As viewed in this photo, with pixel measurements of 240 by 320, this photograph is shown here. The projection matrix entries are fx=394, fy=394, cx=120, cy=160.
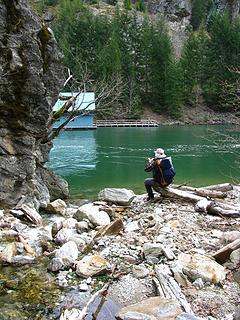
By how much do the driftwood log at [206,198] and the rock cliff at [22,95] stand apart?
4.59 m

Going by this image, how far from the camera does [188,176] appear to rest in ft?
81.3

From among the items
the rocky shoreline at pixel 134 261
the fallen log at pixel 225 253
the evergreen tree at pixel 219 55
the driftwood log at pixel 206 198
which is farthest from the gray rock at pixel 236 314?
the evergreen tree at pixel 219 55

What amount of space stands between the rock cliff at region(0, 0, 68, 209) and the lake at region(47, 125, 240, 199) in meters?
5.04

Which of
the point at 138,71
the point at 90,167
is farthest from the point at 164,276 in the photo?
the point at 138,71

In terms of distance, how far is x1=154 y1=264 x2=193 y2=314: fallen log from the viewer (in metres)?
6.74

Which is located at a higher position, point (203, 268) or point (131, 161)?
point (203, 268)

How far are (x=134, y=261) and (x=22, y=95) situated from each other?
7.63 meters

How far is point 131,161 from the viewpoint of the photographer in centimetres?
3109

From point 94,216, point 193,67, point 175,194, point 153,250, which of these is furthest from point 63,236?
point 193,67

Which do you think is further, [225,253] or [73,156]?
[73,156]

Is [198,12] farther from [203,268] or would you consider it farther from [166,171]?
[203,268]

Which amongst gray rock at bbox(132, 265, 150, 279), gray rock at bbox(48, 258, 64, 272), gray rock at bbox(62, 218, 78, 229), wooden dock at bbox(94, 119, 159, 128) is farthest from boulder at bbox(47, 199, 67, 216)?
wooden dock at bbox(94, 119, 159, 128)

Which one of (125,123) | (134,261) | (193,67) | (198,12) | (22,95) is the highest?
(198,12)

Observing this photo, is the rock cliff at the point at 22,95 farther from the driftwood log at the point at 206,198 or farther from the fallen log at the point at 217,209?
the fallen log at the point at 217,209
